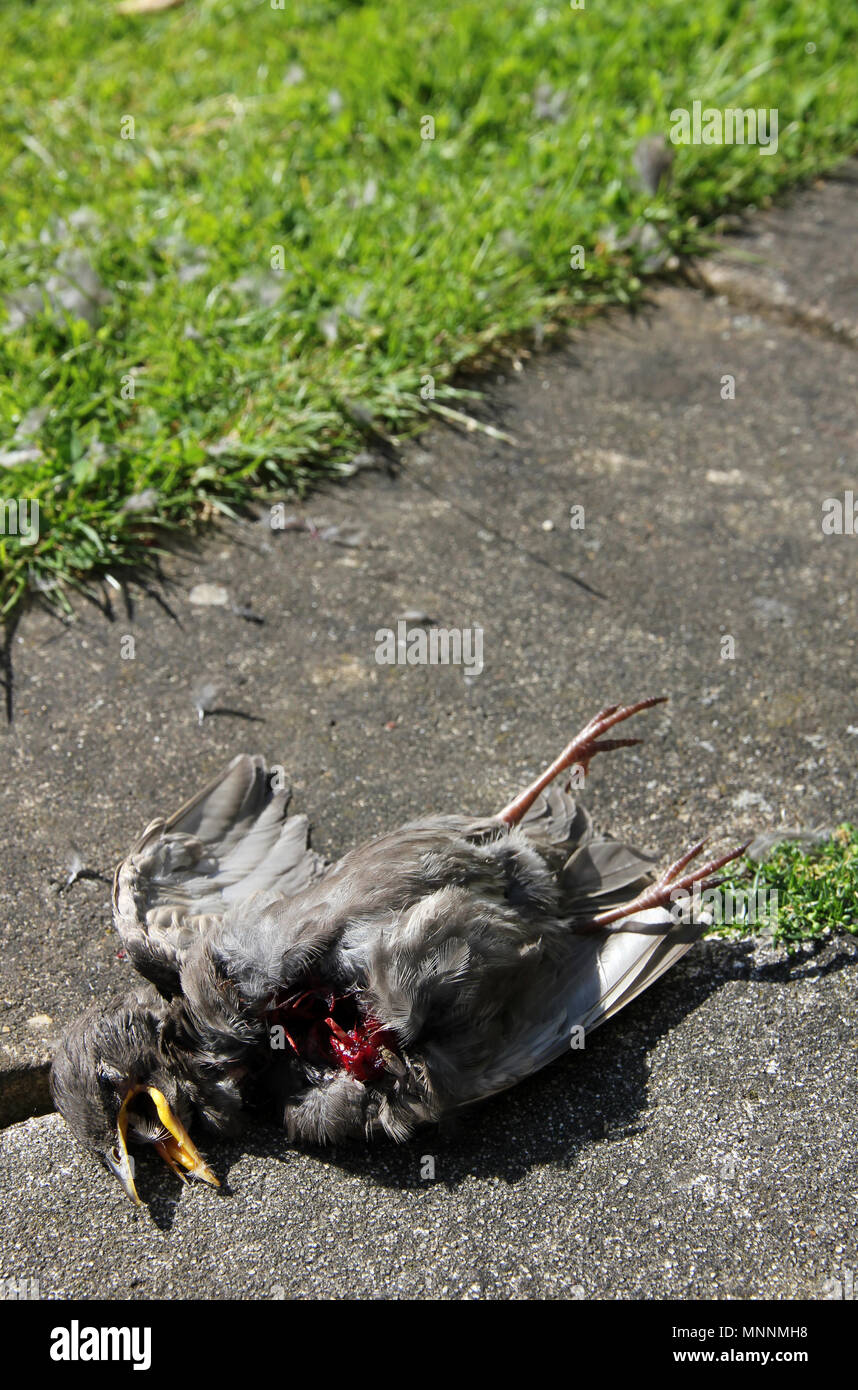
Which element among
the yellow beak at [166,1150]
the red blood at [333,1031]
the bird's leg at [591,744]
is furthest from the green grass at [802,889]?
the yellow beak at [166,1150]

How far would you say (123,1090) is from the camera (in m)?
2.47

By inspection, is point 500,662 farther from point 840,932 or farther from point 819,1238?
point 819,1238

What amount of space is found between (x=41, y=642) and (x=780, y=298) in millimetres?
2932

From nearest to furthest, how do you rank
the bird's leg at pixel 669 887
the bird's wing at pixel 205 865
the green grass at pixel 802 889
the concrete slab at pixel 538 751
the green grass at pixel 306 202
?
the concrete slab at pixel 538 751 → the bird's wing at pixel 205 865 → the bird's leg at pixel 669 887 → the green grass at pixel 802 889 → the green grass at pixel 306 202

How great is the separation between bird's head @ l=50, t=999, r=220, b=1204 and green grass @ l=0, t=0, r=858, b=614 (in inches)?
58.1

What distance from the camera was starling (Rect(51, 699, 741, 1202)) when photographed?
2449 mm

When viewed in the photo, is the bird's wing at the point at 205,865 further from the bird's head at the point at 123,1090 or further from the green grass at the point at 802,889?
the green grass at the point at 802,889

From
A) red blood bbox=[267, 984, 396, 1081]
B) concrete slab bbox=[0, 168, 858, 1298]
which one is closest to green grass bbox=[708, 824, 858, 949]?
concrete slab bbox=[0, 168, 858, 1298]

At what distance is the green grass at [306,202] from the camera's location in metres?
3.90

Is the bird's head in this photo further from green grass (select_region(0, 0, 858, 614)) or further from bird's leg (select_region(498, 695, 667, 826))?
green grass (select_region(0, 0, 858, 614))

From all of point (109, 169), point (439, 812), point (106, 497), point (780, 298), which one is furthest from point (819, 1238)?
point (109, 169)

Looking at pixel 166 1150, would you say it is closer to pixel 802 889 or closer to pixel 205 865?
pixel 205 865

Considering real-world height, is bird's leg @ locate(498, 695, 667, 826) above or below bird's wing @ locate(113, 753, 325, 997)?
above

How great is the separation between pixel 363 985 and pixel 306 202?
10.7 feet
